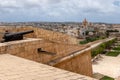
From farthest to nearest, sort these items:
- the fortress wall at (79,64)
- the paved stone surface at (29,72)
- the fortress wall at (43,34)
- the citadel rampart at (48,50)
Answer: the fortress wall at (43,34) → the fortress wall at (79,64) → the citadel rampart at (48,50) → the paved stone surface at (29,72)

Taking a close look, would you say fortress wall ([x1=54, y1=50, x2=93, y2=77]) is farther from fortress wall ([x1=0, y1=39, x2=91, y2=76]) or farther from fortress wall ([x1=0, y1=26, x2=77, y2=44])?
fortress wall ([x1=0, y1=26, x2=77, y2=44])

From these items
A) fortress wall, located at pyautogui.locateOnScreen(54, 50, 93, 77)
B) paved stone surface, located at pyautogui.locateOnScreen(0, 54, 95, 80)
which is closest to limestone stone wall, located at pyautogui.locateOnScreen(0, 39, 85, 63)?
fortress wall, located at pyautogui.locateOnScreen(54, 50, 93, 77)

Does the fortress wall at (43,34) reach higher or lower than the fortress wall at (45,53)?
higher

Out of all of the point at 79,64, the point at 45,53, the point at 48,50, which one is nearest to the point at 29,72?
the point at 45,53

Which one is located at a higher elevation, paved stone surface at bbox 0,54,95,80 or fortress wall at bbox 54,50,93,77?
paved stone surface at bbox 0,54,95,80

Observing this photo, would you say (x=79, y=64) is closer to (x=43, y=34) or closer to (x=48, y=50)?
(x=43, y=34)

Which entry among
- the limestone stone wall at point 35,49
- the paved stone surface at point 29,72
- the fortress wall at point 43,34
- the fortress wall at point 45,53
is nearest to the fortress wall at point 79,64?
the fortress wall at point 45,53

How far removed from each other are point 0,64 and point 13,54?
3.76ft

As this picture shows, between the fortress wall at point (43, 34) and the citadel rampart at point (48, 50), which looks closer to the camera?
the citadel rampart at point (48, 50)

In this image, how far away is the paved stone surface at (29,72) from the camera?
317 centimetres

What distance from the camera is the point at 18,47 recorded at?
16.7 ft

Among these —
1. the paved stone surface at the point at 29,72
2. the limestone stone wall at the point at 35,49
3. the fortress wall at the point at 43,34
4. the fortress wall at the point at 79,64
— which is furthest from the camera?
the fortress wall at the point at 43,34

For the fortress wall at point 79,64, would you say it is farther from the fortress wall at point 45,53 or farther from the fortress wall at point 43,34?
the fortress wall at point 43,34

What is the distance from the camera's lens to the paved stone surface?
317 cm
